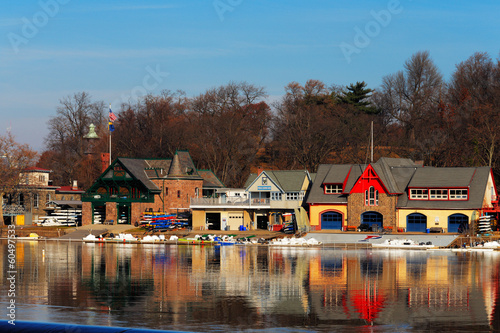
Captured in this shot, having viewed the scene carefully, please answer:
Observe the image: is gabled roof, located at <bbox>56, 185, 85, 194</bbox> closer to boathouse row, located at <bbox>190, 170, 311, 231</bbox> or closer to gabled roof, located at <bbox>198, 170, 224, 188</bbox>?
gabled roof, located at <bbox>198, 170, 224, 188</bbox>

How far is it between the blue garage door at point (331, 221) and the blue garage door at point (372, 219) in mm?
2615

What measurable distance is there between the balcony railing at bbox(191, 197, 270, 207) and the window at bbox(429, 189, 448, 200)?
57.0 ft

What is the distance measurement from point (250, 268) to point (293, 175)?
31.0 m

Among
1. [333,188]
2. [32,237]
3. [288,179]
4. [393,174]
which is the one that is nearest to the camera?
[393,174]

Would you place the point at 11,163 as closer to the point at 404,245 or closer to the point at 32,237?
the point at 32,237

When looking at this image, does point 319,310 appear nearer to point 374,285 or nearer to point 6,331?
point 374,285

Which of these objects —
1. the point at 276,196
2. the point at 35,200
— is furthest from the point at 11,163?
the point at 276,196

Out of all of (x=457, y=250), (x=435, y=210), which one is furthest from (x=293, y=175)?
(x=457, y=250)

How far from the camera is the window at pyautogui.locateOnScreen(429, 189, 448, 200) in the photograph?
66875 millimetres

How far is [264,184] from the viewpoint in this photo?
74.8 meters

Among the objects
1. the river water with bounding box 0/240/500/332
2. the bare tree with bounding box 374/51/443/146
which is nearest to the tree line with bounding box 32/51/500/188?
the bare tree with bounding box 374/51/443/146

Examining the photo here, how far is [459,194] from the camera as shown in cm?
6650

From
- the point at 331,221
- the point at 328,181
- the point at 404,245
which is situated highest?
the point at 328,181

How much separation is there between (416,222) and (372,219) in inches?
171
